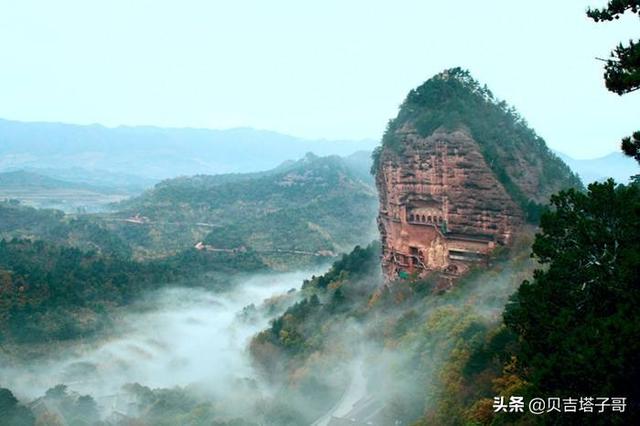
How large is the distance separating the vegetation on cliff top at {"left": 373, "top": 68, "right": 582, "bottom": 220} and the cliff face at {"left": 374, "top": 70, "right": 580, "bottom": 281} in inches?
2.4

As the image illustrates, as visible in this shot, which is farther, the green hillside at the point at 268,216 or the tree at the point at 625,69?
the green hillside at the point at 268,216

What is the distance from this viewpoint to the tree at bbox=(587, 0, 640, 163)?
379 inches

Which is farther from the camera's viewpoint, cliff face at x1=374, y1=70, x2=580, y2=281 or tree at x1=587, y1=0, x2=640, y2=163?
cliff face at x1=374, y1=70, x2=580, y2=281

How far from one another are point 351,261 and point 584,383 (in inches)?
1361

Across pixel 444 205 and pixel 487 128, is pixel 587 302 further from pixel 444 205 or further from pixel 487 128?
pixel 487 128

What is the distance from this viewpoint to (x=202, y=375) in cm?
3775

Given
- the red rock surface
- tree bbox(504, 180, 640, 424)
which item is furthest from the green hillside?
tree bbox(504, 180, 640, 424)

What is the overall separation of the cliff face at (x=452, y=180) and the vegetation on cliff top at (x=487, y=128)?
62 millimetres

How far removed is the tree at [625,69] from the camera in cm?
962

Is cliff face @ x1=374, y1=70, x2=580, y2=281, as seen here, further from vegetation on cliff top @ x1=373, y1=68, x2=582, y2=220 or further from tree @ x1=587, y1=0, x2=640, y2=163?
tree @ x1=587, y1=0, x2=640, y2=163

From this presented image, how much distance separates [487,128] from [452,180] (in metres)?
4.29

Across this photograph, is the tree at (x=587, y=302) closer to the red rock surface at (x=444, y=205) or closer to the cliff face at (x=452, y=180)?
the red rock surface at (x=444, y=205)

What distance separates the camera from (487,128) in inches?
1206

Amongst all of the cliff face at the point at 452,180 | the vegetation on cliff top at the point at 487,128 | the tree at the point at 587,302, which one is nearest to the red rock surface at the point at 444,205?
the cliff face at the point at 452,180
